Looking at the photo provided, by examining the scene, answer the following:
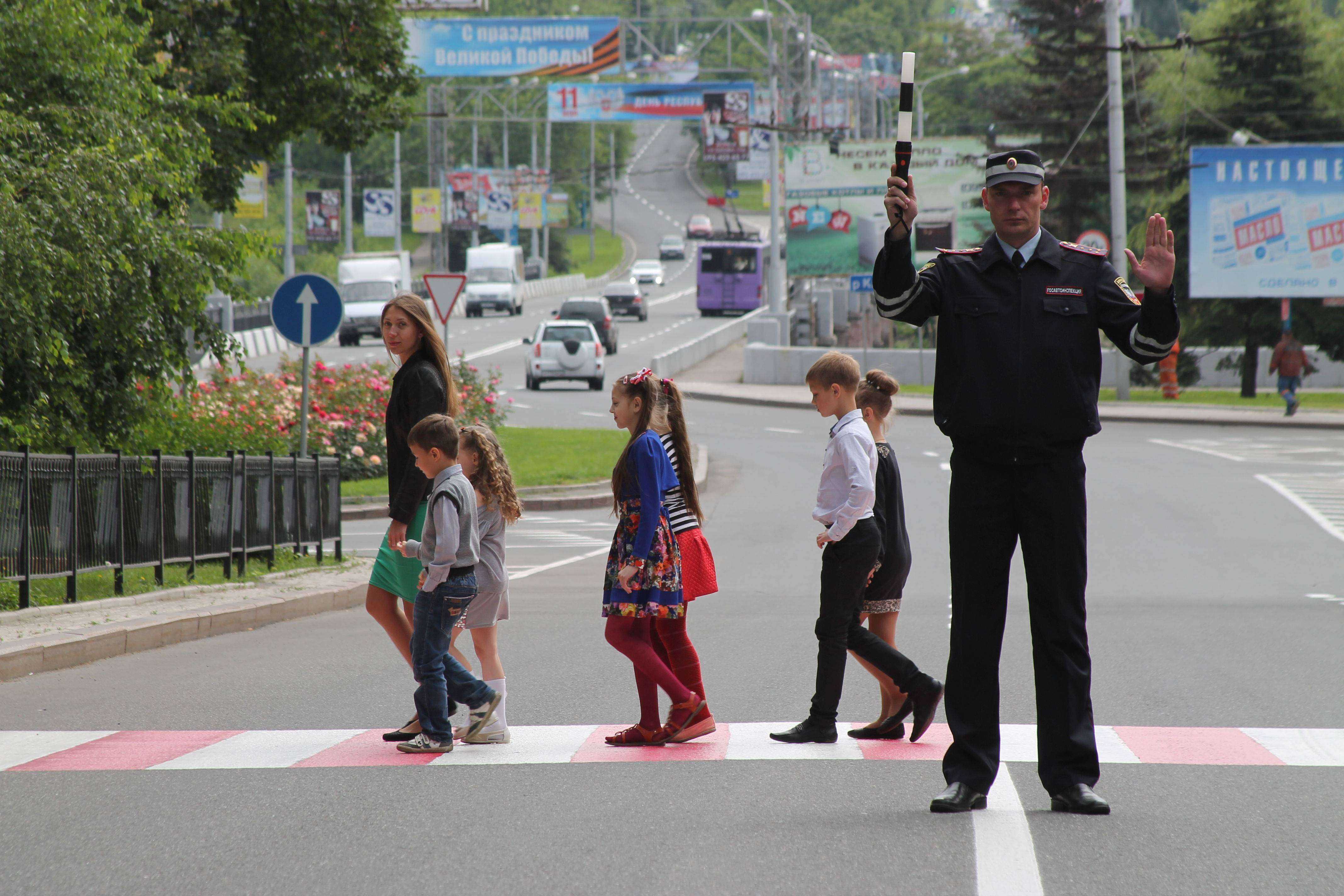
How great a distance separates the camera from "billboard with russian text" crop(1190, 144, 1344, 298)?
37.9 metres

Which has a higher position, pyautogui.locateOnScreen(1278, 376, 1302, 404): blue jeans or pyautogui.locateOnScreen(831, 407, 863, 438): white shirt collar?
pyautogui.locateOnScreen(831, 407, 863, 438): white shirt collar

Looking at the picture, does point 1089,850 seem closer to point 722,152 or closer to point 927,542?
point 927,542

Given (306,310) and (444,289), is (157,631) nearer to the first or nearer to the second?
(306,310)

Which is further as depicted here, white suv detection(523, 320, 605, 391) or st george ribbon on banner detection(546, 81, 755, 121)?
st george ribbon on banner detection(546, 81, 755, 121)

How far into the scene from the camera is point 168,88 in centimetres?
1606

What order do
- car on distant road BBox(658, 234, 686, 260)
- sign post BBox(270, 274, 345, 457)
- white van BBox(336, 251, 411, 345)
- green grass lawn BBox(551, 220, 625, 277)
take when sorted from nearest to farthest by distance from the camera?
sign post BBox(270, 274, 345, 457) < white van BBox(336, 251, 411, 345) < green grass lawn BBox(551, 220, 625, 277) < car on distant road BBox(658, 234, 686, 260)

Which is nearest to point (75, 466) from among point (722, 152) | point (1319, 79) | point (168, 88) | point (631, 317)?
point (168, 88)

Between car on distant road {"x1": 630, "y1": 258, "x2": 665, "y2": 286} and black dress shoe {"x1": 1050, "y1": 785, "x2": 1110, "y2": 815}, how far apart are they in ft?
302

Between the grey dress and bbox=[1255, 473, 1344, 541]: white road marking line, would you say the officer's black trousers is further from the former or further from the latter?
bbox=[1255, 473, 1344, 541]: white road marking line

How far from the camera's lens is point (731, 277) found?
73.3m

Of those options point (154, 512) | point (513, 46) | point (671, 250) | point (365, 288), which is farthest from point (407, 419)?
point (671, 250)

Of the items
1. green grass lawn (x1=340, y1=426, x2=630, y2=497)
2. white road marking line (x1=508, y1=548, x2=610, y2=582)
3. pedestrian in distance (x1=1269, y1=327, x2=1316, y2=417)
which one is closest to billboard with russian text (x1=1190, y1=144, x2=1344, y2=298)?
pedestrian in distance (x1=1269, y1=327, x2=1316, y2=417)

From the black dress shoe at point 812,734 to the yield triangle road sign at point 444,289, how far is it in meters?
16.7

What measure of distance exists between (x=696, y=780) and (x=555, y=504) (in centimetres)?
1502
